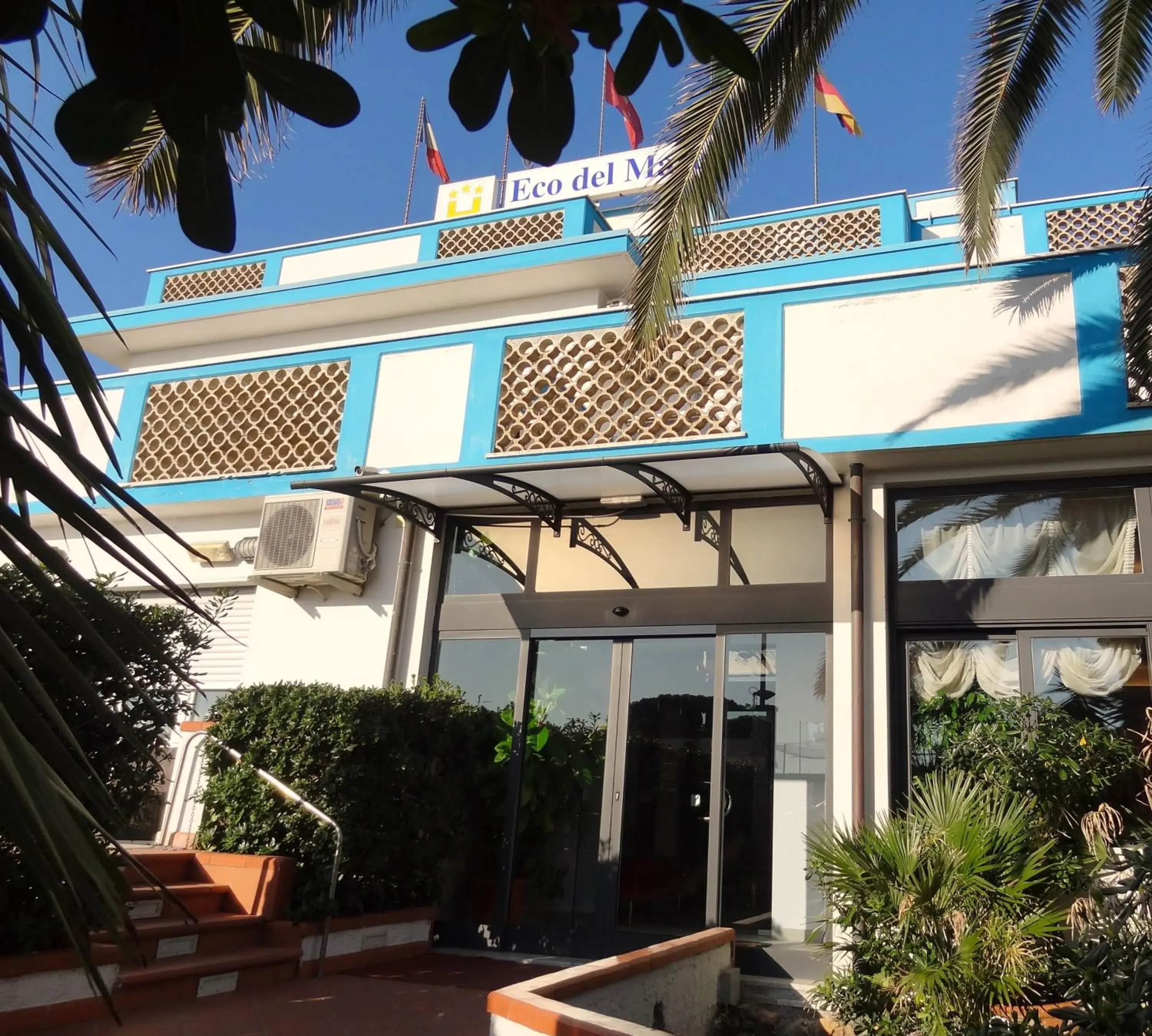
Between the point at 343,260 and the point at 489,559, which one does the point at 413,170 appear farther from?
the point at 489,559

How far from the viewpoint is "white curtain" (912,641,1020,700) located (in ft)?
24.6

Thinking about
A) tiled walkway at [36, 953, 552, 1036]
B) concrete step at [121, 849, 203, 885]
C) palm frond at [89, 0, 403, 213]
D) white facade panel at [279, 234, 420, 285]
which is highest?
white facade panel at [279, 234, 420, 285]

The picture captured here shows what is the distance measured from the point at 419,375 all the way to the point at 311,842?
4731mm

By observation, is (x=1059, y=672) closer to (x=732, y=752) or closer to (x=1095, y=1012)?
(x=732, y=752)

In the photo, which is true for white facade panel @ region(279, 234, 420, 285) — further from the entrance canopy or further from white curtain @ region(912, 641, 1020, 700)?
white curtain @ region(912, 641, 1020, 700)

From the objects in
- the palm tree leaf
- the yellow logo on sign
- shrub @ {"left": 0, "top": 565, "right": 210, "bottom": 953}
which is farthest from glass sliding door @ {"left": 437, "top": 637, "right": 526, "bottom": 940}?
the yellow logo on sign

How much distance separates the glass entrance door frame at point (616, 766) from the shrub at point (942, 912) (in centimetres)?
159

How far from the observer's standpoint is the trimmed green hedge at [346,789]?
7.13 m

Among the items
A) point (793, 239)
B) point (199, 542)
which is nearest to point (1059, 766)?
point (793, 239)

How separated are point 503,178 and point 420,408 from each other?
300 inches

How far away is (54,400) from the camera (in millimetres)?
1454

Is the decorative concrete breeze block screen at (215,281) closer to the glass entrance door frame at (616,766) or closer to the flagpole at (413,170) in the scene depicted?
the flagpole at (413,170)

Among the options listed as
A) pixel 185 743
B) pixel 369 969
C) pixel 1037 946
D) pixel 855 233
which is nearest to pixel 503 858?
pixel 369 969

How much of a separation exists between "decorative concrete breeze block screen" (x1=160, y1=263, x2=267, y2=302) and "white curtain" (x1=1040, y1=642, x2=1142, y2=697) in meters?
11.6
